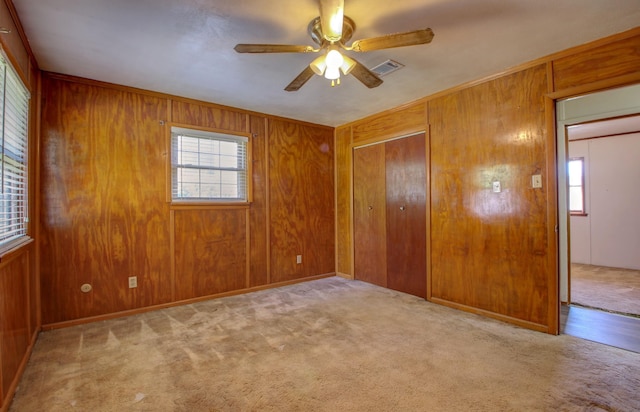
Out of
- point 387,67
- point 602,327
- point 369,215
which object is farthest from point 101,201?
point 602,327

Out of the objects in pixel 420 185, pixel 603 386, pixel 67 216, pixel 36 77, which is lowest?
pixel 603 386

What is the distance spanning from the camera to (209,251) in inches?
149

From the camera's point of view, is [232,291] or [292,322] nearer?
[292,322]

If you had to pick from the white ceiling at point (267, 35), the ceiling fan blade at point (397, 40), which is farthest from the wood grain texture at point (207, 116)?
the ceiling fan blade at point (397, 40)

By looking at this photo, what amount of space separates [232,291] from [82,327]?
1.53m

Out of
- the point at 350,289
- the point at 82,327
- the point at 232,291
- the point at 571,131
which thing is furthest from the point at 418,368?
the point at 571,131

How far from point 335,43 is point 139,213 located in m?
2.70

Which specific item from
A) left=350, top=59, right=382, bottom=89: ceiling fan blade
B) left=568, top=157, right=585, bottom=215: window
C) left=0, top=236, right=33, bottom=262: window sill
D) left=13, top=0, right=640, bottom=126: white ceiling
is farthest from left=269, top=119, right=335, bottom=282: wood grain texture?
left=568, top=157, right=585, bottom=215: window

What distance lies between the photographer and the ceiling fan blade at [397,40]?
182cm

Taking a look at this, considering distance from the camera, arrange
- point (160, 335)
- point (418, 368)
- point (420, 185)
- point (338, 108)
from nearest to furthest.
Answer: point (418, 368) < point (160, 335) < point (420, 185) < point (338, 108)

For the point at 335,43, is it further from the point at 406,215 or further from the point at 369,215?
the point at 369,215

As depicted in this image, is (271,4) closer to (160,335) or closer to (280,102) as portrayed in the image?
(280,102)

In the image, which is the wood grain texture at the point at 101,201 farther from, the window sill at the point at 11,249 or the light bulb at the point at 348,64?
the light bulb at the point at 348,64

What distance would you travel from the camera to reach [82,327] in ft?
9.59
